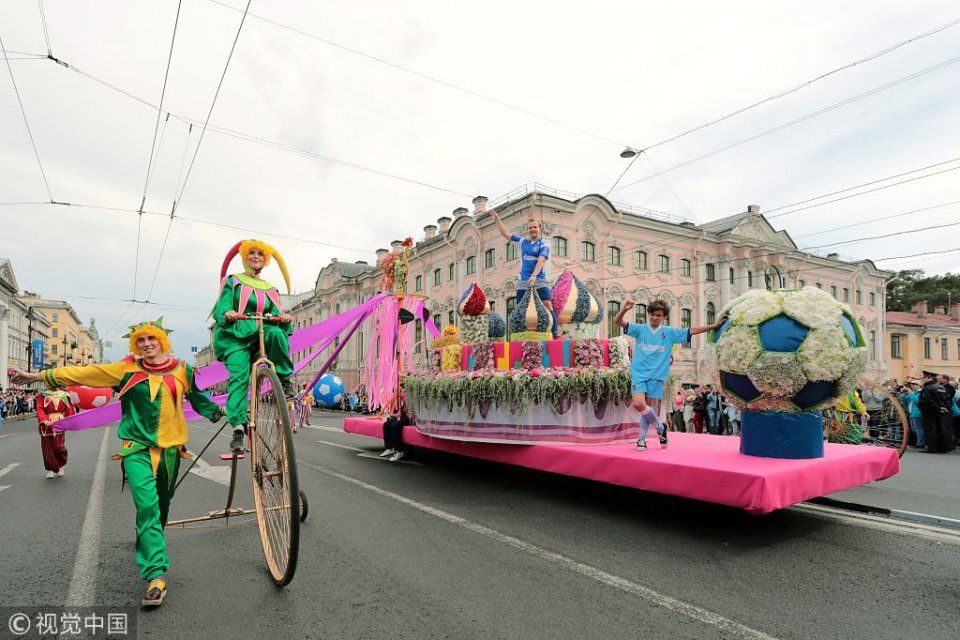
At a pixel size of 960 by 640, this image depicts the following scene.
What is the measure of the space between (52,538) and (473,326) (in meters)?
6.04

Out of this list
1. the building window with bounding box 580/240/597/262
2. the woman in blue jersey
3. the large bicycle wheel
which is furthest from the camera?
the building window with bounding box 580/240/597/262

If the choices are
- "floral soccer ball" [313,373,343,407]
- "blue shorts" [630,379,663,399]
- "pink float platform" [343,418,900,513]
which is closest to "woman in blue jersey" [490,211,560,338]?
"blue shorts" [630,379,663,399]

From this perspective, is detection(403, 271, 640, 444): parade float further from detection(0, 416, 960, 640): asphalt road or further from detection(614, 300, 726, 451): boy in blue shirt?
detection(0, 416, 960, 640): asphalt road

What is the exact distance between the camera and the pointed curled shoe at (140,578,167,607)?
3.54 metres

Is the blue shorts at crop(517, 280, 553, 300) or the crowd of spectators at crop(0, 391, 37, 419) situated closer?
the blue shorts at crop(517, 280, 553, 300)

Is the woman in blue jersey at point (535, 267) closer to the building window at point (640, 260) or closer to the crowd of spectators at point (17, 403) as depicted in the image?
the building window at point (640, 260)

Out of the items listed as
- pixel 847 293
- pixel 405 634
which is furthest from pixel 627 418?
pixel 847 293

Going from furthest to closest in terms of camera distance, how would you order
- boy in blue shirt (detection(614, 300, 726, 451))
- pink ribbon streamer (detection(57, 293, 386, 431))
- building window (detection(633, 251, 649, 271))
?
building window (detection(633, 251, 649, 271)), pink ribbon streamer (detection(57, 293, 386, 431)), boy in blue shirt (detection(614, 300, 726, 451))

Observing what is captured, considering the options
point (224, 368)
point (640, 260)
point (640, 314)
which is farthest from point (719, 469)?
point (640, 260)

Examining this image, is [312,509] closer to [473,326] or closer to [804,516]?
[473,326]

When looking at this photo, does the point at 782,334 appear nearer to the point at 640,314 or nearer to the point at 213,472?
the point at 213,472

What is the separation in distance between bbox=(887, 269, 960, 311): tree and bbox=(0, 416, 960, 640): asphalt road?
66.4m

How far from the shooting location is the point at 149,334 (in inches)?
169

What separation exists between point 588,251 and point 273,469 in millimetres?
29505
